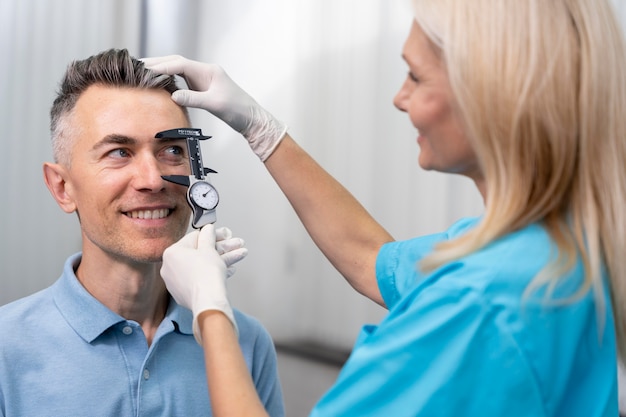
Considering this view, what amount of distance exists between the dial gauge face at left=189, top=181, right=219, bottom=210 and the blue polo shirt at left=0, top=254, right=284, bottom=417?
27cm

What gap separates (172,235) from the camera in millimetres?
1569

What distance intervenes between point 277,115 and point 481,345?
74.2 inches

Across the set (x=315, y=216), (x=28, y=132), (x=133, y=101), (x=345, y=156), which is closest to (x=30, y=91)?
(x=28, y=132)

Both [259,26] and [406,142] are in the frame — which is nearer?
[406,142]

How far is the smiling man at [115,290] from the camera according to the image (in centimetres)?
142

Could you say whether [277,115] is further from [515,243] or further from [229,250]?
[515,243]

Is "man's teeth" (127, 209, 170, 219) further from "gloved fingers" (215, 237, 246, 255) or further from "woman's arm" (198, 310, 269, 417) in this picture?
"woman's arm" (198, 310, 269, 417)

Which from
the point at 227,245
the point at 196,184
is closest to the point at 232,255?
the point at 227,245

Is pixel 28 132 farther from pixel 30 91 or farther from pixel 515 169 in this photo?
pixel 515 169

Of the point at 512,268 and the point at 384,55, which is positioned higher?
the point at 384,55

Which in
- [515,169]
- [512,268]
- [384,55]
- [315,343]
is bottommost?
[315,343]

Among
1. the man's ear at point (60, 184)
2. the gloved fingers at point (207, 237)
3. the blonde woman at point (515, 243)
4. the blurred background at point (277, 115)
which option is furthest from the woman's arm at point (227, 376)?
the blurred background at point (277, 115)

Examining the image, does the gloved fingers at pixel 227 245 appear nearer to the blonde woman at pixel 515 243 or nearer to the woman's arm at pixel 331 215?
the woman's arm at pixel 331 215

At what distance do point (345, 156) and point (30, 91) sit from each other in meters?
1.22
